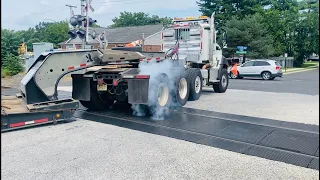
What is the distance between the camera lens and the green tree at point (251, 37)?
32.3 m

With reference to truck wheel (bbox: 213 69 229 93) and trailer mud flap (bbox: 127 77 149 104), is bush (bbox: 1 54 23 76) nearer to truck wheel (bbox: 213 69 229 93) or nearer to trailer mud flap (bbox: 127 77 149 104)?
truck wheel (bbox: 213 69 229 93)

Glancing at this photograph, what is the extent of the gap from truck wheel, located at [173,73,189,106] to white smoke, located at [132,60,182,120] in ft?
0.54

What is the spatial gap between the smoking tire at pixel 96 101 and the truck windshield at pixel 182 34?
153 inches

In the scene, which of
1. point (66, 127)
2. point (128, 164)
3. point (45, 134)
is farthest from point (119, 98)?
point (128, 164)

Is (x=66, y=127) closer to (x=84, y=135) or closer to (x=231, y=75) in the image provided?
(x=84, y=135)

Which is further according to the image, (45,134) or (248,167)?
(45,134)

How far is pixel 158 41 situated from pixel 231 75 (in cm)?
1195

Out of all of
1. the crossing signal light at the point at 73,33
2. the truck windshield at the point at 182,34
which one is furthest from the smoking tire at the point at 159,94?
the truck windshield at the point at 182,34

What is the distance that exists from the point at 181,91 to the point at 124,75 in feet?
8.71

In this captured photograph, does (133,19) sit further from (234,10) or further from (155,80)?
(155,80)

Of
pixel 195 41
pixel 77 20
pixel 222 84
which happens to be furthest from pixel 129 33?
pixel 77 20

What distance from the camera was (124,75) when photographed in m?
7.44

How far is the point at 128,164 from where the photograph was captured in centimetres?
447

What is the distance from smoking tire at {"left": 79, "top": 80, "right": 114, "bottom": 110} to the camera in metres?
8.75
